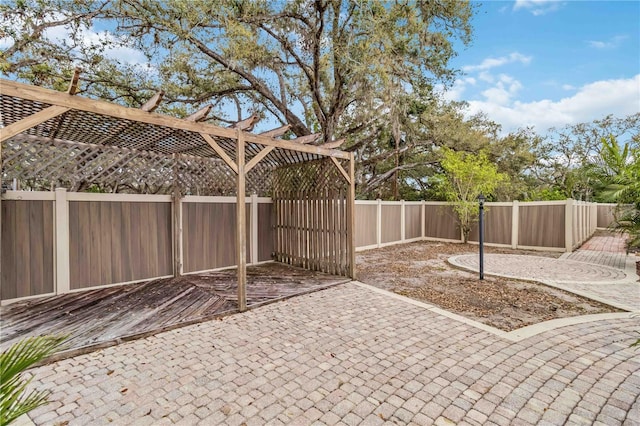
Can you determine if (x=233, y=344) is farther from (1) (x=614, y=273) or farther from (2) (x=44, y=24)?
(2) (x=44, y=24)

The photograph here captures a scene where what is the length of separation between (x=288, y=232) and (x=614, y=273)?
6286mm

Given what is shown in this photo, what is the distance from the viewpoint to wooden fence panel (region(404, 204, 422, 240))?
1048 centimetres

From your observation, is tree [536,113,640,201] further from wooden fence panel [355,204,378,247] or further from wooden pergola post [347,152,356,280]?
wooden pergola post [347,152,356,280]

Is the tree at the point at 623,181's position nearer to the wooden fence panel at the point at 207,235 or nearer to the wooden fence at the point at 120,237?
the wooden fence at the point at 120,237

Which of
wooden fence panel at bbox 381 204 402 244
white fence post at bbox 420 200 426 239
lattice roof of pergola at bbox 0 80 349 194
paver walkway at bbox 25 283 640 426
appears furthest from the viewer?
white fence post at bbox 420 200 426 239

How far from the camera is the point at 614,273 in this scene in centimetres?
581

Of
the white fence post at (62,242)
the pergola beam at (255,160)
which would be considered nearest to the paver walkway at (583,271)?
the pergola beam at (255,160)

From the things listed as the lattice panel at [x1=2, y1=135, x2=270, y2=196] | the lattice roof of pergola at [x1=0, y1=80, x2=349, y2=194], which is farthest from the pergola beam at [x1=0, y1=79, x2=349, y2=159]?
the lattice panel at [x1=2, y1=135, x2=270, y2=196]

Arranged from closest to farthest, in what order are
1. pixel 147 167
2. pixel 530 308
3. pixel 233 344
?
pixel 233 344 → pixel 530 308 → pixel 147 167

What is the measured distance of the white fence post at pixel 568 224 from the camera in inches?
320

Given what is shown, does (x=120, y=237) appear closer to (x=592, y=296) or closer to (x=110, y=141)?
(x=110, y=141)

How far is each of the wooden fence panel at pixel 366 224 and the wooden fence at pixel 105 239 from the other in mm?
3413

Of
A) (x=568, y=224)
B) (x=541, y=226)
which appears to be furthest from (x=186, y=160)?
(x=568, y=224)

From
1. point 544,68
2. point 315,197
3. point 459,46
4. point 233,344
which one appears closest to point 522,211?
point 544,68
